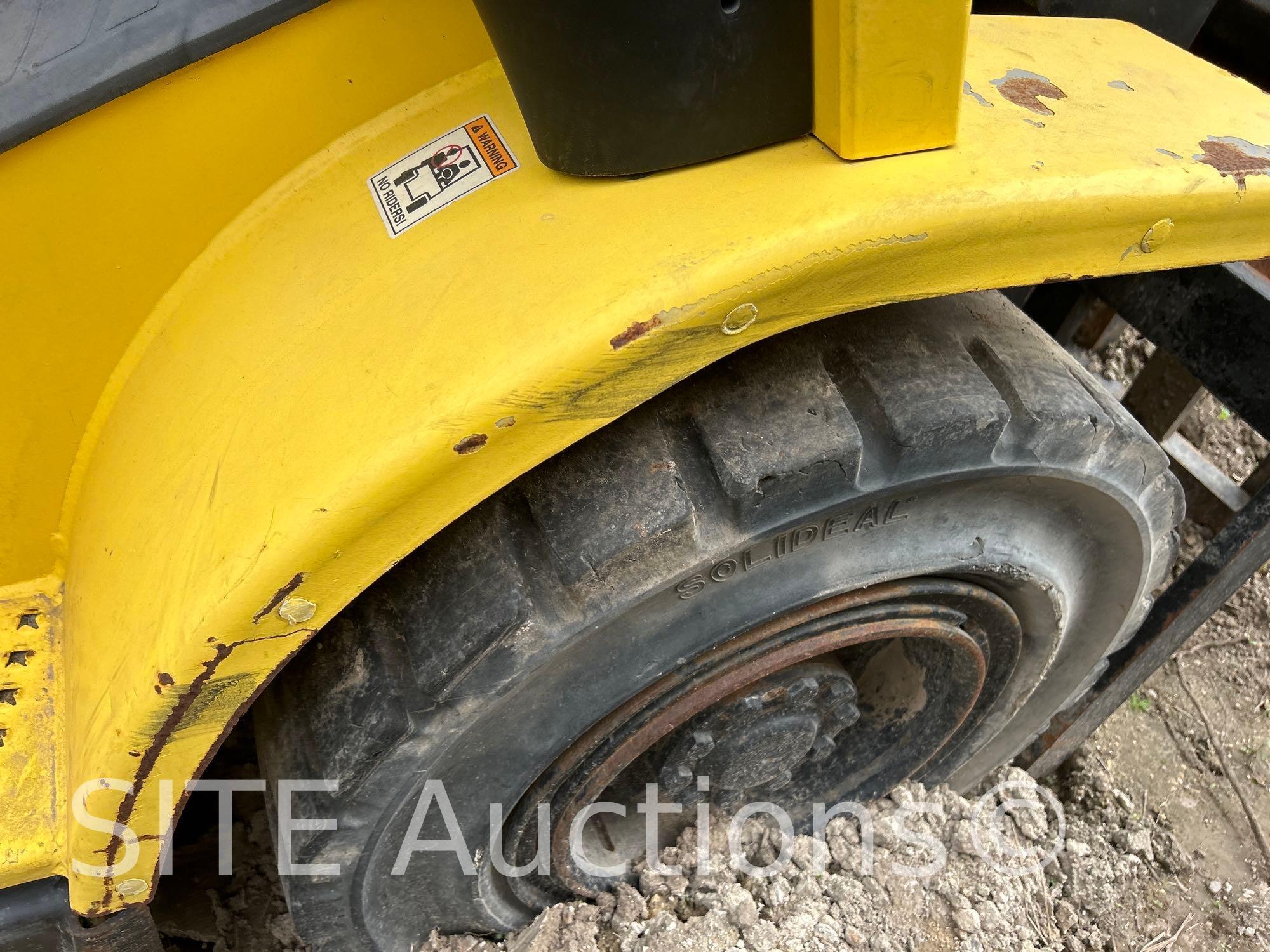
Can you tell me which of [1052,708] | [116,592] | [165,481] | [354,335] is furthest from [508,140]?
[1052,708]

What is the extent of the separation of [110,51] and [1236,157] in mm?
981

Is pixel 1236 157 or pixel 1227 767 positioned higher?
pixel 1236 157

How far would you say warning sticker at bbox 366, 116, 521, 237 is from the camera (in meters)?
0.79

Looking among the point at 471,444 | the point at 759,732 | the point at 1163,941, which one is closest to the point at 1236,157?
the point at 471,444

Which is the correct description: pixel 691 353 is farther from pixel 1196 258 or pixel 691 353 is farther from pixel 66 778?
pixel 66 778

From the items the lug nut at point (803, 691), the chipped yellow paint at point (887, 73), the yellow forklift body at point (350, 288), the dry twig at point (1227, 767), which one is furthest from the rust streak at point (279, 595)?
the dry twig at point (1227, 767)

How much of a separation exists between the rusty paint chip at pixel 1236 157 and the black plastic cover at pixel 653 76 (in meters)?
0.35

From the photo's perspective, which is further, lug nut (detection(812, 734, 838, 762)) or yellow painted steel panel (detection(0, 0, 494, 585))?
lug nut (detection(812, 734, 838, 762))

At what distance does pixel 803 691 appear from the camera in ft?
3.75

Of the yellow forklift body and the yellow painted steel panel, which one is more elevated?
the yellow painted steel panel

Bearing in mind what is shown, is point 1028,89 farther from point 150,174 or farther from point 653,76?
point 150,174

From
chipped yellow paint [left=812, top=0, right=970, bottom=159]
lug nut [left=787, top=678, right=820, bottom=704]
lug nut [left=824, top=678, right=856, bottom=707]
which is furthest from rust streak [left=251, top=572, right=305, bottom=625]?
lug nut [left=824, top=678, right=856, bottom=707]

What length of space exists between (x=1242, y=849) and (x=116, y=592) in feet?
6.43

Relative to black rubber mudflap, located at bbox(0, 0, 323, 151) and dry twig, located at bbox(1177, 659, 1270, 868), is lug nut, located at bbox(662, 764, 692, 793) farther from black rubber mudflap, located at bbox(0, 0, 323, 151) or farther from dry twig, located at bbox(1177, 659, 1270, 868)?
→ dry twig, located at bbox(1177, 659, 1270, 868)
